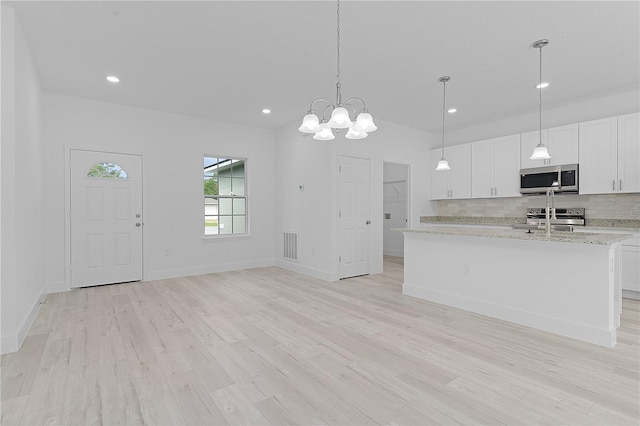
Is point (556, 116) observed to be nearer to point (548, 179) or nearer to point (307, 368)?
point (548, 179)

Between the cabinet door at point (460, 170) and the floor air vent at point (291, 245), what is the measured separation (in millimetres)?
3223

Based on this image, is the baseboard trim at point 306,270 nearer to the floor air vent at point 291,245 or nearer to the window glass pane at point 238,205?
the floor air vent at point 291,245

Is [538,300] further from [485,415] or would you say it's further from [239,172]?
[239,172]

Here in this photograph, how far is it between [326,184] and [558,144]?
3637 millimetres

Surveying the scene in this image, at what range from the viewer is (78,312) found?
3629 mm

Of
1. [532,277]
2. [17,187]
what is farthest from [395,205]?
[17,187]

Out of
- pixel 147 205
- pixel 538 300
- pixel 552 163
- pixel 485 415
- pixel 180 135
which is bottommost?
pixel 485 415

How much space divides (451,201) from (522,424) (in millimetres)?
5444

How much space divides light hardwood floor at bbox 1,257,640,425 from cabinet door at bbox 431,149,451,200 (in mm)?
3298

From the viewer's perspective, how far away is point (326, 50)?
3.24m

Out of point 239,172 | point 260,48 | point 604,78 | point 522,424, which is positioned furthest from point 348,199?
point 522,424

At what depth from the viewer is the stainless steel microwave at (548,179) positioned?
4.81 metres

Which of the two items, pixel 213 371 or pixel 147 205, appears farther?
pixel 147 205

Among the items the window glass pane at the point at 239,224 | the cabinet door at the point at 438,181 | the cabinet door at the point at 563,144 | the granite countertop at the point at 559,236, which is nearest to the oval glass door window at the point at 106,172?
the window glass pane at the point at 239,224
